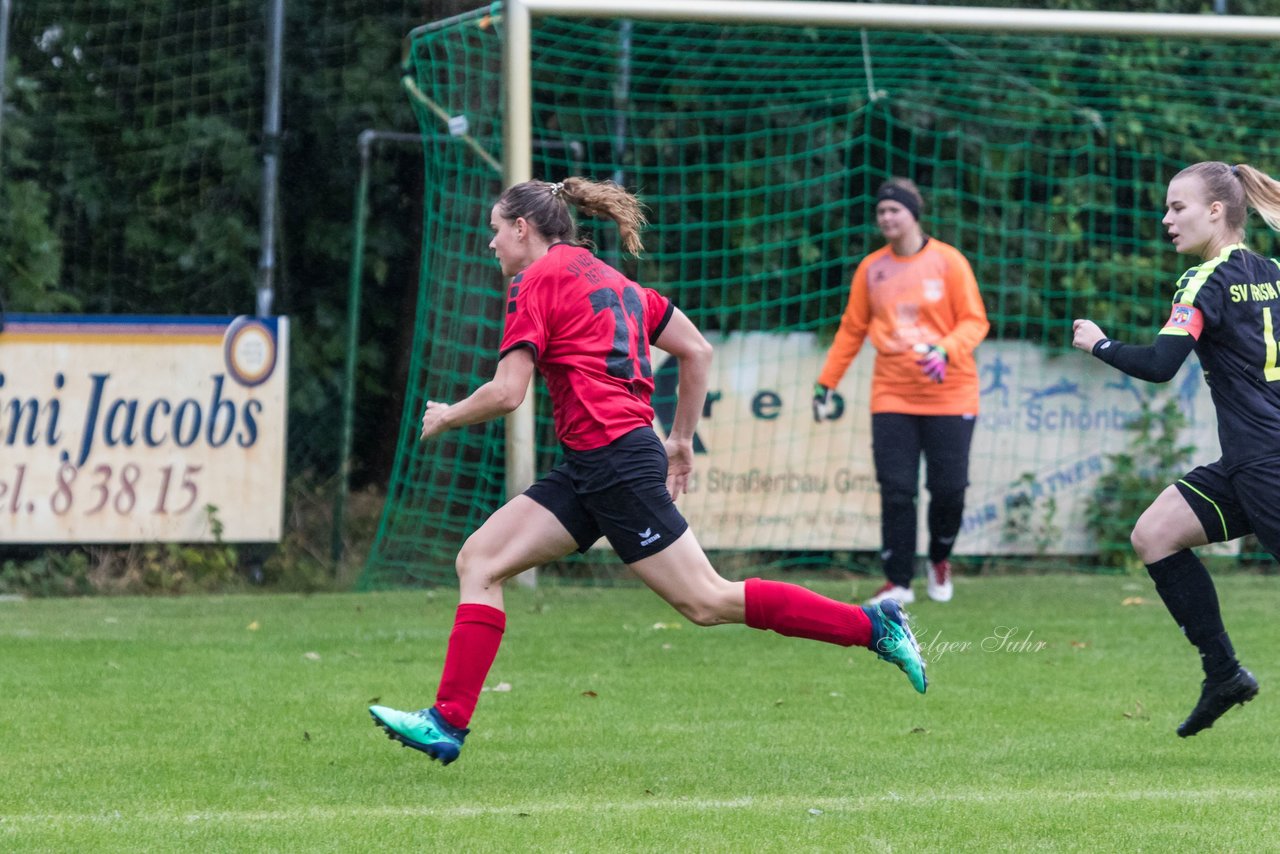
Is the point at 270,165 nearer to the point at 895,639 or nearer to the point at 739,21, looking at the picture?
the point at 739,21

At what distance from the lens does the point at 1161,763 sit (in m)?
5.12

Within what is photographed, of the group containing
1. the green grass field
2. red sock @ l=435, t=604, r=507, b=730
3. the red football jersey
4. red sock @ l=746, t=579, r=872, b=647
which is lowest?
the green grass field

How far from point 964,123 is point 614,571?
13.6 feet

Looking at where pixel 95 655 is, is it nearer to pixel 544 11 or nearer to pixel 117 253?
pixel 544 11

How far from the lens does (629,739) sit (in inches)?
216

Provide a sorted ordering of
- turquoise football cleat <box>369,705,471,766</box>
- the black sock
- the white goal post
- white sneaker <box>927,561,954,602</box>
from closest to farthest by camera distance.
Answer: turquoise football cleat <box>369,705,471,766</box> < the black sock < white sneaker <box>927,561,954,602</box> < the white goal post

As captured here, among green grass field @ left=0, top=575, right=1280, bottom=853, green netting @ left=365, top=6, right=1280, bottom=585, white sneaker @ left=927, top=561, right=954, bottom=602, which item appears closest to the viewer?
green grass field @ left=0, top=575, right=1280, bottom=853

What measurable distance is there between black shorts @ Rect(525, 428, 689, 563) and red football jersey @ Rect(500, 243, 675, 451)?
5 centimetres

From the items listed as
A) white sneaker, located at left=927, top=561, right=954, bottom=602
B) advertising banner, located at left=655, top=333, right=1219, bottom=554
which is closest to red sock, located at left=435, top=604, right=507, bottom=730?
white sneaker, located at left=927, top=561, right=954, bottom=602

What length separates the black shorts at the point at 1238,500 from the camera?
507 centimetres

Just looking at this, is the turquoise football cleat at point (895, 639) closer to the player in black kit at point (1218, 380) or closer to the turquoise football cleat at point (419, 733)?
the player in black kit at point (1218, 380)

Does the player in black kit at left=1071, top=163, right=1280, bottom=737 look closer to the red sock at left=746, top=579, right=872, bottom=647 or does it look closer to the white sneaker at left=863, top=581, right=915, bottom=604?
the red sock at left=746, top=579, right=872, bottom=647

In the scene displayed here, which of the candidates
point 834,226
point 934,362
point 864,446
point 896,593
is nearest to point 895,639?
point 934,362

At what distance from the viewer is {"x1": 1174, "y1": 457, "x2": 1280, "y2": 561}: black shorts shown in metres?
5.07
